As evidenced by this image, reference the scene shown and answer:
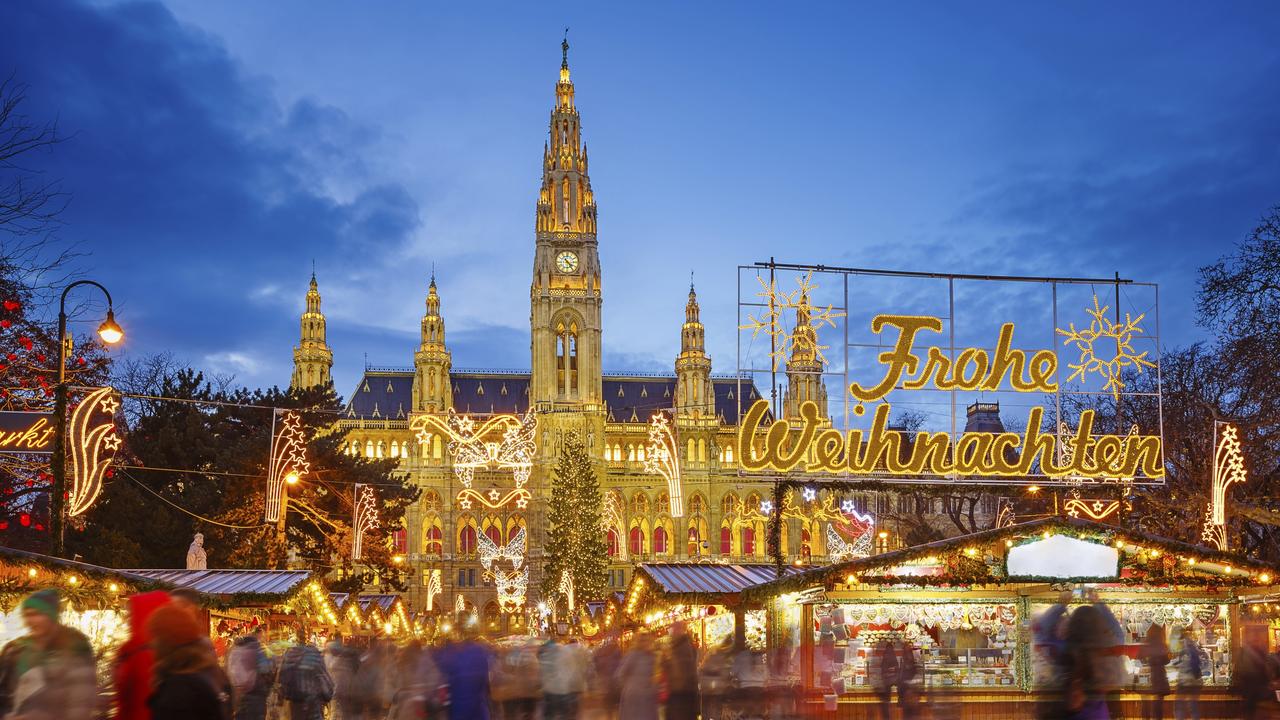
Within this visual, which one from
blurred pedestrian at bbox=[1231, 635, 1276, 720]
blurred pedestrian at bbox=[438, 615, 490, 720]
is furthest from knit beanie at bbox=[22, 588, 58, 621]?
blurred pedestrian at bbox=[1231, 635, 1276, 720]

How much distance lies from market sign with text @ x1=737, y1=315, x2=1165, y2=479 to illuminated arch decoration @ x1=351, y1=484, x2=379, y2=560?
17.8 metres

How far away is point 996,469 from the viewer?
23391 mm

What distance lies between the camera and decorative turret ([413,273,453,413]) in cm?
9944

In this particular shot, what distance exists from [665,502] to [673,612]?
69.4 metres

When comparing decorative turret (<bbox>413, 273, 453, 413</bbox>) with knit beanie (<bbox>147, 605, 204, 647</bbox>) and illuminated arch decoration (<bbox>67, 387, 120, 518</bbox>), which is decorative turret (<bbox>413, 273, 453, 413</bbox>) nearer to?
illuminated arch decoration (<bbox>67, 387, 120, 518</bbox>)

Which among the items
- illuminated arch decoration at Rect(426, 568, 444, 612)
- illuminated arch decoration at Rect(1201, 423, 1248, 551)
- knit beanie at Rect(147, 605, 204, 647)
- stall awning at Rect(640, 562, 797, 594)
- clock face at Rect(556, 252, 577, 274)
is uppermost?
clock face at Rect(556, 252, 577, 274)

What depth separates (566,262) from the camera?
98.4 m

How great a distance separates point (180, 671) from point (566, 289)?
91.3 metres

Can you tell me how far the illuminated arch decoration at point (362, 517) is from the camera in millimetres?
38031

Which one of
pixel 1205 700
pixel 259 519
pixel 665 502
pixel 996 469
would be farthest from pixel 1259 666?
pixel 665 502

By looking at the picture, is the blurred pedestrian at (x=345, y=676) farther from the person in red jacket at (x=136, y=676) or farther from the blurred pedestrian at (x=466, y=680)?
the person in red jacket at (x=136, y=676)

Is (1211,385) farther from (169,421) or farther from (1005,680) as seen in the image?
(169,421)

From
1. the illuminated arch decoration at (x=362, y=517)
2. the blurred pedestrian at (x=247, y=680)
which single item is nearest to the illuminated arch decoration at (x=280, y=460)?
the illuminated arch decoration at (x=362, y=517)

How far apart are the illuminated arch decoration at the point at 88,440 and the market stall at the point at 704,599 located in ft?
29.6
